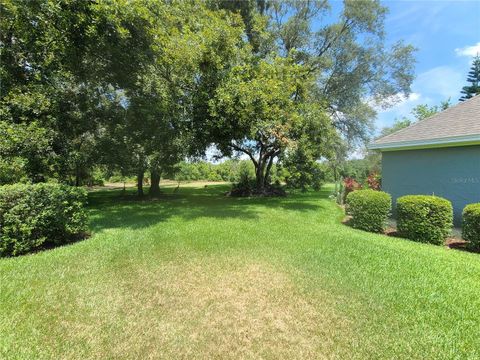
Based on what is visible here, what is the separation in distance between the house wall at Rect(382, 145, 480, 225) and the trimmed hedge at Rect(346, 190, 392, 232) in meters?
2.22

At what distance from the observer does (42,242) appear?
5176 mm

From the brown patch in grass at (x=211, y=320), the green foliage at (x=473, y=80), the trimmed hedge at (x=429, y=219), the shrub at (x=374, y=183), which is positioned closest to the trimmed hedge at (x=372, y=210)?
the trimmed hedge at (x=429, y=219)

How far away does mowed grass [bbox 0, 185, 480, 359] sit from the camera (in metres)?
2.56

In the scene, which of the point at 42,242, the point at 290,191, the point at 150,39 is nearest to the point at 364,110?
the point at 290,191

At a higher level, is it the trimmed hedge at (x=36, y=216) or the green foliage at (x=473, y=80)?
the green foliage at (x=473, y=80)

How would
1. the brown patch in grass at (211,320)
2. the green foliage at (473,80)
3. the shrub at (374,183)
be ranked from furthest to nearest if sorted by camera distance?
the green foliage at (473,80)
the shrub at (374,183)
the brown patch in grass at (211,320)

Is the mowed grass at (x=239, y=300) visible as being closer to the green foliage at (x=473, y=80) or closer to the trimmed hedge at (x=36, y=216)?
the trimmed hedge at (x=36, y=216)

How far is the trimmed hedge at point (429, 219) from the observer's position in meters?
6.32

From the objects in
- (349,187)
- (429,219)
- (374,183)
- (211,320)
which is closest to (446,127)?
(429,219)

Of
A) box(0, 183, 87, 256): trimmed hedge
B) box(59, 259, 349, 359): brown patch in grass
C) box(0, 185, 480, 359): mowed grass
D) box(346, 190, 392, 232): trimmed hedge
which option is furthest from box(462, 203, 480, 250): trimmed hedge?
box(0, 183, 87, 256): trimmed hedge

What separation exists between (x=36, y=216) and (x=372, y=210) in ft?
27.0

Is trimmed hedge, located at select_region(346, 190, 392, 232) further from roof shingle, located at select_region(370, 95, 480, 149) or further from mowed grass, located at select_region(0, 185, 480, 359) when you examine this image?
roof shingle, located at select_region(370, 95, 480, 149)

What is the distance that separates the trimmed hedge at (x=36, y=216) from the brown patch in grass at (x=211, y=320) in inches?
104

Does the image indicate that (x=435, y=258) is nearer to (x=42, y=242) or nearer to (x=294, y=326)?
(x=294, y=326)
